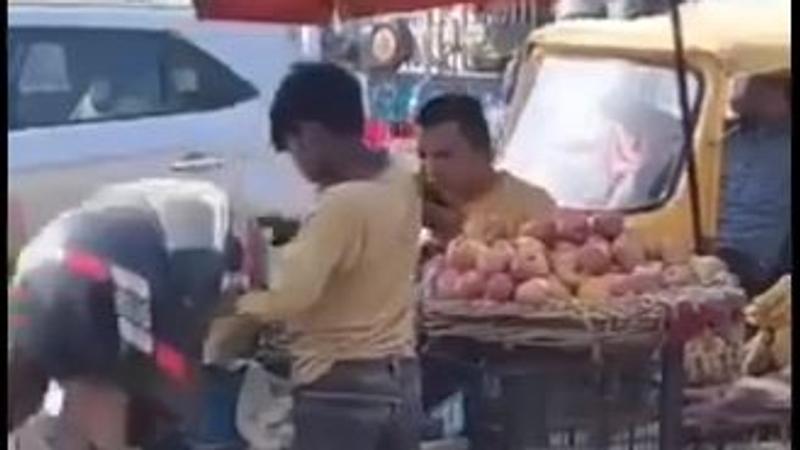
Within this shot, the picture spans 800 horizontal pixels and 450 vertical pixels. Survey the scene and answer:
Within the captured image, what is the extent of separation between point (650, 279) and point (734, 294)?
18cm

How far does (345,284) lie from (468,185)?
324mm

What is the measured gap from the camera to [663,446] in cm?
511

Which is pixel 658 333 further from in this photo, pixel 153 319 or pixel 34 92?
pixel 34 92

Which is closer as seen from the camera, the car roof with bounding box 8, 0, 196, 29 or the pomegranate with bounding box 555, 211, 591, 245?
the car roof with bounding box 8, 0, 196, 29

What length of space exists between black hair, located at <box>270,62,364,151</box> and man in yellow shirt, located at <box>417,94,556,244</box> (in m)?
0.16

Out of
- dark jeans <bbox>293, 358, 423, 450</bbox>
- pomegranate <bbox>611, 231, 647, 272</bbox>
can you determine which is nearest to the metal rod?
pomegranate <bbox>611, 231, 647, 272</bbox>

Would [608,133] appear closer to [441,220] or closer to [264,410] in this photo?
[441,220]

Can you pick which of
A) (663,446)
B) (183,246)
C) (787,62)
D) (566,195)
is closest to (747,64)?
(787,62)

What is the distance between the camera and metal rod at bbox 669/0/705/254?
5.00 meters

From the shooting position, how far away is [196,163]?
484 centimetres

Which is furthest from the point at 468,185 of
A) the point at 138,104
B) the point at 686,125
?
the point at 138,104

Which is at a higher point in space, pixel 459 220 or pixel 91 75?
pixel 91 75

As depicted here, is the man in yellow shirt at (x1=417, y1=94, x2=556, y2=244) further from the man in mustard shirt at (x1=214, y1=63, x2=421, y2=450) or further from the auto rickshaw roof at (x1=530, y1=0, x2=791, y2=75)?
the auto rickshaw roof at (x1=530, y1=0, x2=791, y2=75)

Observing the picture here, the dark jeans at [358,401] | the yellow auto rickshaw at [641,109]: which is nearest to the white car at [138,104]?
the dark jeans at [358,401]
